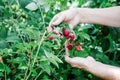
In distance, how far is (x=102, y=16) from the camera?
8.07 feet

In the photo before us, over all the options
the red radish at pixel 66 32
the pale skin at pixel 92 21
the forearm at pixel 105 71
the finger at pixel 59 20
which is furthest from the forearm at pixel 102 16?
the forearm at pixel 105 71

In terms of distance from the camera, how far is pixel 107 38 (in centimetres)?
252

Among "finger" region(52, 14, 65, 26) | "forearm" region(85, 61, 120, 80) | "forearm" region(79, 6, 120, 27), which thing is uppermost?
"finger" region(52, 14, 65, 26)

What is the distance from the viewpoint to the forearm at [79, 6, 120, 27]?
2371mm

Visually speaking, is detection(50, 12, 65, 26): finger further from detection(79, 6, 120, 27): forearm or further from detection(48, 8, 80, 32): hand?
detection(79, 6, 120, 27): forearm

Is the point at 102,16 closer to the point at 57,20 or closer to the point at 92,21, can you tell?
the point at 92,21

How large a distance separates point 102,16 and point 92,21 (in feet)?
0.27

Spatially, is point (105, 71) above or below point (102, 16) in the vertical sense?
below

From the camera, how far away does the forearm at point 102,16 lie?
93.4 inches

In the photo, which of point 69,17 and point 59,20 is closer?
point 59,20

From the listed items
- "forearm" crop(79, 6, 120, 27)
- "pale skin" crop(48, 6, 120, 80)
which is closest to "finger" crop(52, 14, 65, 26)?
"pale skin" crop(48, 6, 120, 80)

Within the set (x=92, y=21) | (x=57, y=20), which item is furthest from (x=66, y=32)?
(x=92, y=21)

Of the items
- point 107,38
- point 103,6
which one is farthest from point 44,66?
point 103,6

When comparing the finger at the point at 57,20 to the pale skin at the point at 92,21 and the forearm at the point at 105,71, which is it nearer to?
the pale skin at the point at 92,21
